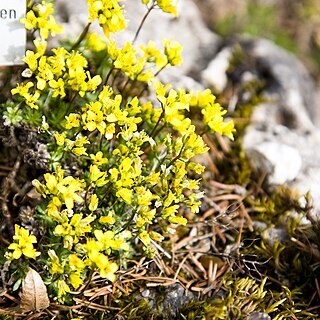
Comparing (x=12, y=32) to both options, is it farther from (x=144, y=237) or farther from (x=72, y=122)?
(x=144, y=237)

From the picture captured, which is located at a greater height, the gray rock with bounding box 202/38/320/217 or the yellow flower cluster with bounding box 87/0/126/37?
the yellow flower cluster with bounding box 87/0/126/37

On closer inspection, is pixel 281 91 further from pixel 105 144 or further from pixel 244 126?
pixel 105 144

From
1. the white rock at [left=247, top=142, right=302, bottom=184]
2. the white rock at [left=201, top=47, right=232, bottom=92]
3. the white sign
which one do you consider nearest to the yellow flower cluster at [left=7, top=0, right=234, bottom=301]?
the white sign

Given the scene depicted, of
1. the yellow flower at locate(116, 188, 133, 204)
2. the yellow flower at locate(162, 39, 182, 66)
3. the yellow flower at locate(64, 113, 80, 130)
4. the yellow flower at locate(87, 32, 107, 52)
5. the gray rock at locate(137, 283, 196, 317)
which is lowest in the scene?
the gray rock at locate(137, 283, 196, 317)

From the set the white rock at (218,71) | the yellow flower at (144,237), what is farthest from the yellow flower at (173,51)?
the white rock at (218,71)

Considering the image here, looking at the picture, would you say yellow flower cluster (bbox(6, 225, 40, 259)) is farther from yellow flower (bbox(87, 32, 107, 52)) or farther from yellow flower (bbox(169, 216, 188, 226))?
yellow flower (bbox(87, 32, 107, 52))

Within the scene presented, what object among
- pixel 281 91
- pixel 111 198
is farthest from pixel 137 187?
pixel 281 91

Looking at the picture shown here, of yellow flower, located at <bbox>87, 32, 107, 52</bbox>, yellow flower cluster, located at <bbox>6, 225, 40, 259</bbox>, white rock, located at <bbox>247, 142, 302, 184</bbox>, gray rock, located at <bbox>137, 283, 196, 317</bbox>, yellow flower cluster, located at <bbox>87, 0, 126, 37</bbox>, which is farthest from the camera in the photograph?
white rock, located at <bbox>247, 142, 302, 184</bbox>
